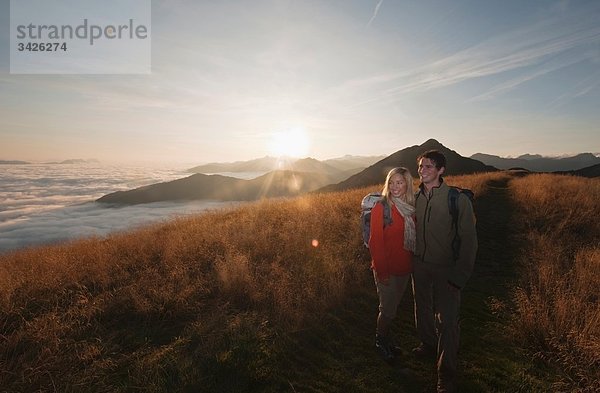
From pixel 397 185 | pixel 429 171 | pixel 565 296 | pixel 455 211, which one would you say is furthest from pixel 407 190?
pixel 565 296

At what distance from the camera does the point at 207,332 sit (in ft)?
15.4

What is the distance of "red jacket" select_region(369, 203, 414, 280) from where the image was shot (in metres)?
3.82

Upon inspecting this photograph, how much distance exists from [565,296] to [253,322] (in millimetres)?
5037

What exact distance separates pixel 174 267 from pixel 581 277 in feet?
26.5

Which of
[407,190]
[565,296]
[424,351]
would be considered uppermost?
[407,190]

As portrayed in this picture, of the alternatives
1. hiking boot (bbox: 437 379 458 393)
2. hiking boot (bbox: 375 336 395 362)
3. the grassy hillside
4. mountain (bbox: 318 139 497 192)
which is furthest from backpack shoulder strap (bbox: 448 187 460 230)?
mountain (bbox: 318 139 497 192)

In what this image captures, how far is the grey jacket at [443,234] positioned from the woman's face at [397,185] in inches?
10.3

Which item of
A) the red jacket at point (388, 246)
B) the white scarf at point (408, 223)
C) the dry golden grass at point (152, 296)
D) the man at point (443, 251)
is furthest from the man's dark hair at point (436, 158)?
the dry golden grass at point (152, 296)

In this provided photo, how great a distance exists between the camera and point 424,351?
171 inches

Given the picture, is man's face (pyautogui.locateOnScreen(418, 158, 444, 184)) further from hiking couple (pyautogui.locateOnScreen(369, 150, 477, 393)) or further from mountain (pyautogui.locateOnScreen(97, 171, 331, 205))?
mountain (pyautogui.locateOnScreen(97, 171, 331, 205))

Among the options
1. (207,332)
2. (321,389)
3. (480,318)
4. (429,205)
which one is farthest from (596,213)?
(207,332)

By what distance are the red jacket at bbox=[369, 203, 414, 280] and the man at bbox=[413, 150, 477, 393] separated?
0.73 feet

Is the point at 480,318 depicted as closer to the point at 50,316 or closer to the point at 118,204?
the point at 50,316

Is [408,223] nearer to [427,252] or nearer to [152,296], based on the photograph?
[427,252]
